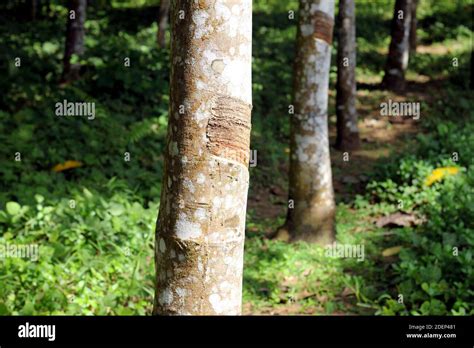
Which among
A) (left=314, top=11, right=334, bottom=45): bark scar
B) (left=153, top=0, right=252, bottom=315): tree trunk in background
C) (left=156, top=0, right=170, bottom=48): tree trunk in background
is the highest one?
(left=156, top=0, right=170, bottom=48): tree trunk in background

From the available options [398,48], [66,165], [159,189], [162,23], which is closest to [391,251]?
[159,189]

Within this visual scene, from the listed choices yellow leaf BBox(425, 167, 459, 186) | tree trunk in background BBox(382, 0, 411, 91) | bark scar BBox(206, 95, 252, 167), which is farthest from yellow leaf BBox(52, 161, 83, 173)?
tree trunk in background BBox(382, 0, 411, 91)

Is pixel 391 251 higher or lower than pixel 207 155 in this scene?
lower

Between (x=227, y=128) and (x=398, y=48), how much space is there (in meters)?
13.4

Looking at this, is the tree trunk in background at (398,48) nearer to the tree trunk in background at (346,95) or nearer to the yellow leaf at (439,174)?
the tree trunk in background at (346,95)

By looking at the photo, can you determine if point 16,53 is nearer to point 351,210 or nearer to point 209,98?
point 351,210

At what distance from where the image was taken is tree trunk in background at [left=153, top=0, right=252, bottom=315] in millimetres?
3043

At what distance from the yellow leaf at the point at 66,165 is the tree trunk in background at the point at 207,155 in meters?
6.67

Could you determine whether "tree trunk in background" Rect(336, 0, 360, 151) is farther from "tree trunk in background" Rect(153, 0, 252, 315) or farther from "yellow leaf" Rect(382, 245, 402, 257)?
"tree trunk in background" Rect(153, 0, 252, 315)

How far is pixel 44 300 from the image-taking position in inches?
237

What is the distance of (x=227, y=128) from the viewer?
122 inches

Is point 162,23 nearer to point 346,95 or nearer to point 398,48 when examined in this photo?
point 346,95

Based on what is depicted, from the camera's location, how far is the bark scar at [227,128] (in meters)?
3.06

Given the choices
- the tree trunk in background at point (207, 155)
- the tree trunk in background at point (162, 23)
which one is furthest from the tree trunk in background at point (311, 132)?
the tree trunk in background at point (162, 23)
